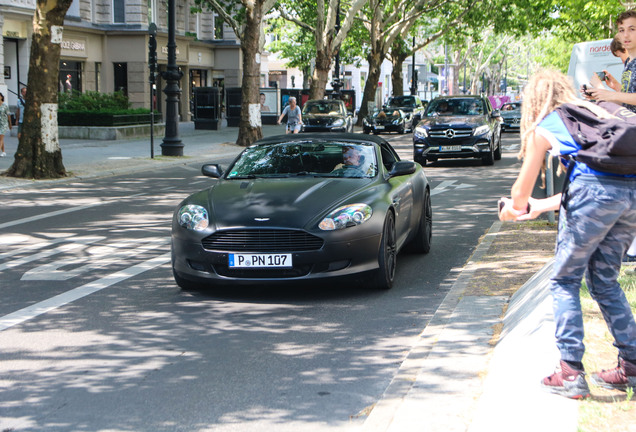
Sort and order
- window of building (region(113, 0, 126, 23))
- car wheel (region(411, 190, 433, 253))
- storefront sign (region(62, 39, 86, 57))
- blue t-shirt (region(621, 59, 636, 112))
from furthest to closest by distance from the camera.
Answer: window of building (region(113, 0, 126, 23)), storefront sign (region(62, 39, 86, 57)), car wheel (region(411, 190, 433, 253)), blue t-shirt (region(621, 59, 636, 112))

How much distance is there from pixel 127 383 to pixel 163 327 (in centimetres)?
139

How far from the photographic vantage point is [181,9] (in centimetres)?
5138

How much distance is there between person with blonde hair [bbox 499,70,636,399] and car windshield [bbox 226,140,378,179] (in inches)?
170

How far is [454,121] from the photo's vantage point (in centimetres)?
2259

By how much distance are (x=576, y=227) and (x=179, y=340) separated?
3033 millimetres

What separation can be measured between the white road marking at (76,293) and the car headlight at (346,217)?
7.02ft

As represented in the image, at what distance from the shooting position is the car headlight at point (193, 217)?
764 centimetres

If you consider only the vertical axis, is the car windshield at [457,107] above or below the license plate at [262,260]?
above

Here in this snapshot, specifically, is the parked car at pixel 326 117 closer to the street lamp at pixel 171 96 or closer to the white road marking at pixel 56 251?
the street lamp at pixel 171 96

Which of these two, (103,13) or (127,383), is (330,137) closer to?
(127,383)

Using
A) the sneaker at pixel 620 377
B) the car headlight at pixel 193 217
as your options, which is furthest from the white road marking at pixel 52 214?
the sneaker at pixel 620 377

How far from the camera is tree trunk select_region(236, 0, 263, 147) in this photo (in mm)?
29931

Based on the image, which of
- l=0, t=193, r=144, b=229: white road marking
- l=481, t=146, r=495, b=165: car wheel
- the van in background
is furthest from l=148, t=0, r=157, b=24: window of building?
l=0, t=193, r=144, b=229: white road marking

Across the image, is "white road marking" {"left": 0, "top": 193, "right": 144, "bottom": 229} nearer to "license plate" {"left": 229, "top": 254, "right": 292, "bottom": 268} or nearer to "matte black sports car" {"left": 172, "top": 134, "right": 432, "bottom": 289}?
"matte black sports car" {"left": 172, "top": 134, "right": 432, "bottom": 289}
